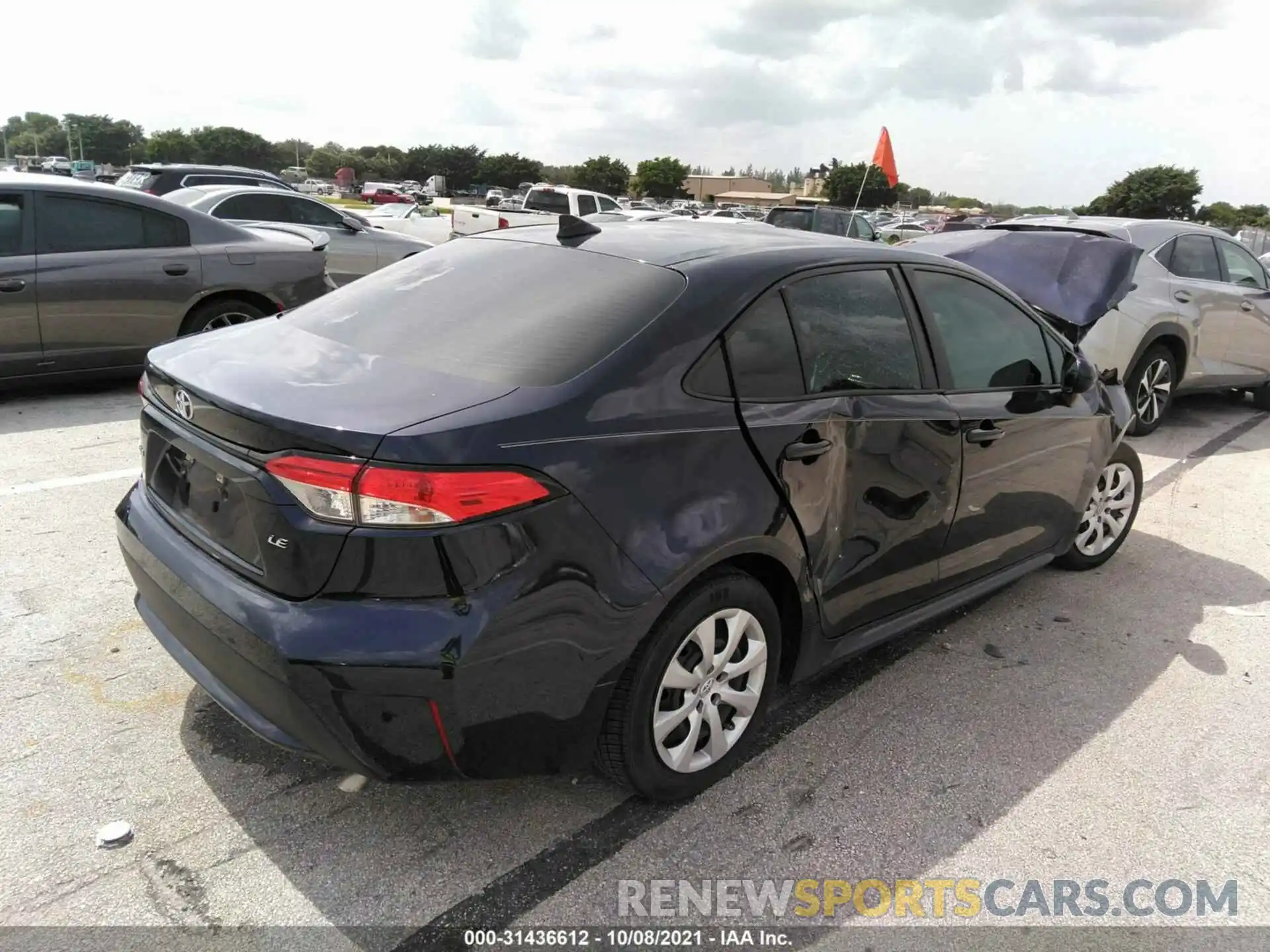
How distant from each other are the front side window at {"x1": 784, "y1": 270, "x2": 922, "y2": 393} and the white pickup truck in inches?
438

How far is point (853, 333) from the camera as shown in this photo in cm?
311

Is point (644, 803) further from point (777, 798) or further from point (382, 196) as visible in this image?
point (382, 196)

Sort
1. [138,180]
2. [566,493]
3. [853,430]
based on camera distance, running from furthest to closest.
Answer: [138,180] → [853,430] → [566,493]

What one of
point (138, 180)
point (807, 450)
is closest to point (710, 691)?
point (807, 450)

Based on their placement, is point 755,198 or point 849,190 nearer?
point 849,190

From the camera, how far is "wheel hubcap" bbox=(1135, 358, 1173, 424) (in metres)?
7.63

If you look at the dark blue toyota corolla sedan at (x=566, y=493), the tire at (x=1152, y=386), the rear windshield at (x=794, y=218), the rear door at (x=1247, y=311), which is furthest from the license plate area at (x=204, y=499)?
the rear windshield at (x=794, y=218)

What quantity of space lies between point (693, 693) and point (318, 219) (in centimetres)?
1050

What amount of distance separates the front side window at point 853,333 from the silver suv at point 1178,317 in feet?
13.4

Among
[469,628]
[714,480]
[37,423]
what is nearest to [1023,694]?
[714,480]

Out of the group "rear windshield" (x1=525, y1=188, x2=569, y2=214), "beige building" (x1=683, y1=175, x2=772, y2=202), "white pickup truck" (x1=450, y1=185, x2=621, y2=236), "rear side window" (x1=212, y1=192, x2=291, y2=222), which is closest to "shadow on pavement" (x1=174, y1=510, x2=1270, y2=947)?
"rear side window" (x1=212, y1=192, x2=291, y2=222)

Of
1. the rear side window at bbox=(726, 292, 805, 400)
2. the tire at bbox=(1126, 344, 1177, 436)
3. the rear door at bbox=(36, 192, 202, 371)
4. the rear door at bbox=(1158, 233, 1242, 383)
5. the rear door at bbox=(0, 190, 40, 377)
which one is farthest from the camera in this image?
the rear door at bbox=(1158, 233, 1242, 383)

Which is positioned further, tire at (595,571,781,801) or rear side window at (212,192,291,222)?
rear side window at (212,192,291,222)

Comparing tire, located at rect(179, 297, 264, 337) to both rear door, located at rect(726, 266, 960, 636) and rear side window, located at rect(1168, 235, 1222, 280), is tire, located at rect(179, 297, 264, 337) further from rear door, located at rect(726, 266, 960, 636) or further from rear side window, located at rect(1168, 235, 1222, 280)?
rear side window, located at rect(1168, 235, 1222, 280)
